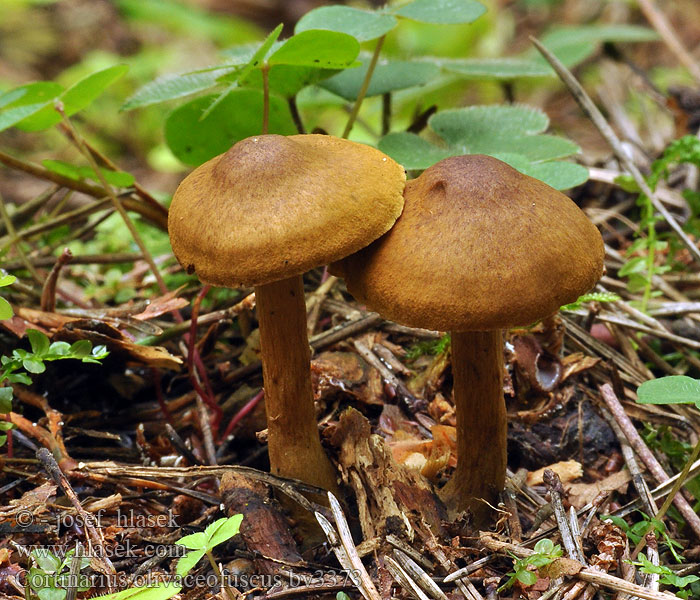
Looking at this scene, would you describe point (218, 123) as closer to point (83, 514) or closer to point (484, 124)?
point (484, 124)

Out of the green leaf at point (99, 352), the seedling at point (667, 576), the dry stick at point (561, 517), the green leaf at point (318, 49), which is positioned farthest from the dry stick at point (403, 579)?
the green leaf at point (318, 49)

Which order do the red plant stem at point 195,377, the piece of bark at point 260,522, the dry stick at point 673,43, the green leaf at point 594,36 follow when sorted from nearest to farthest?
the piece of bark at point 260,522 < the red plant stem at point 195,377 < the green leaf at point 594,36 < the dry stick at point 673,43

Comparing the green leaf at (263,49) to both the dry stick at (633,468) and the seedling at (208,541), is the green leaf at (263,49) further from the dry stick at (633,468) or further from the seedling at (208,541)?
the dry stick at (633,468)

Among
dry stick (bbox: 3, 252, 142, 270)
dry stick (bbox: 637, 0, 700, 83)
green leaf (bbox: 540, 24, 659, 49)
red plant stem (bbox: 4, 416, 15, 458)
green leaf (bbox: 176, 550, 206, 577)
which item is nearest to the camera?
green leaf (bbox: 176, 550, 206, 577)

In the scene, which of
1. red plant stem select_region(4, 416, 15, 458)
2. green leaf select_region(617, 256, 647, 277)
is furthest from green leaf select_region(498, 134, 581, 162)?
red plant stem select_region(4, 416, 15, 458)

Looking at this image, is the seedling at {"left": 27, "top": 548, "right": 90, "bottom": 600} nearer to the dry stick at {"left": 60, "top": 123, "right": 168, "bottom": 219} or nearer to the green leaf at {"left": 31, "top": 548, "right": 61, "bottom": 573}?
the green leaf at {"left": 31, "top": 548, "right": 61, "bottom": 573}

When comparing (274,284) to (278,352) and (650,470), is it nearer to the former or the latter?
(278,352)
